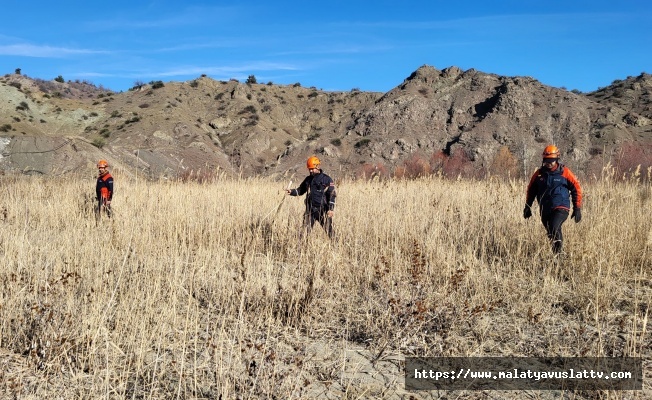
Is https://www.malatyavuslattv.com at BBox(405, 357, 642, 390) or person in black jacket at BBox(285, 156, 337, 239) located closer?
https://www.malatyavuslattv.com at BBox(405, 357, 642, 390)

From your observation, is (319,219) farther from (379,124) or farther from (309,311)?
(379,124)

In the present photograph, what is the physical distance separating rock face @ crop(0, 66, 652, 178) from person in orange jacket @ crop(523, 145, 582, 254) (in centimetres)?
2369

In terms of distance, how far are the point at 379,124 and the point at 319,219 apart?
1400 inches

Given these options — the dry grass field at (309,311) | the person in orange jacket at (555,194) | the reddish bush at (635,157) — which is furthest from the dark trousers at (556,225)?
the reddish bush at (635,157)

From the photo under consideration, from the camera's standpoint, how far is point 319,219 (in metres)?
6.88

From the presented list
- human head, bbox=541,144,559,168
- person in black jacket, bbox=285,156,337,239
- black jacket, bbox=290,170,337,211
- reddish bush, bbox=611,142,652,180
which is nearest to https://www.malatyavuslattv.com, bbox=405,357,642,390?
human head, bbox=541,144,559,168

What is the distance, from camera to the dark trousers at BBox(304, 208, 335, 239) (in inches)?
259

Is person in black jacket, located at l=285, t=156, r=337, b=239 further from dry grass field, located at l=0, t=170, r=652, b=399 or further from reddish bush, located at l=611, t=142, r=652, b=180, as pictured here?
reddish bush, located at l=611, t=142, r=652, b=180

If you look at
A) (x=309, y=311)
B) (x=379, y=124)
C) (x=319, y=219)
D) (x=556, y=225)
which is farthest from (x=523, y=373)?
(x=379, y=124)

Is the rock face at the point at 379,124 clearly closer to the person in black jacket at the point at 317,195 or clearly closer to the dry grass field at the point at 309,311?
the person in black jacket at the point at 317,195

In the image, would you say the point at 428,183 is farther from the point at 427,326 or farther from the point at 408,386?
the point at 408,386

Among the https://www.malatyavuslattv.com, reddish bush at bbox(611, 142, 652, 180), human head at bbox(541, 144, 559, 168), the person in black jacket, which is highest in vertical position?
reddish bush at bbox(611, 142, 652, 180)

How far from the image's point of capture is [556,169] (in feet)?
19.8

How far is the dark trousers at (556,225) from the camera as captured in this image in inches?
222
